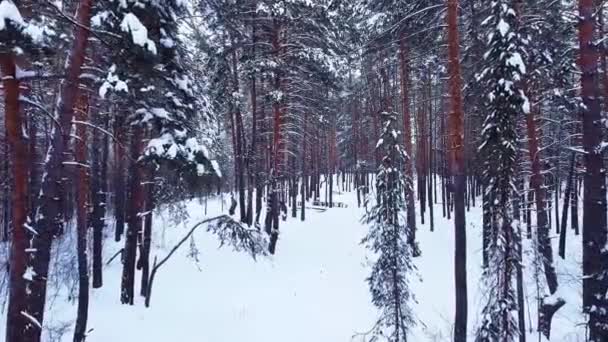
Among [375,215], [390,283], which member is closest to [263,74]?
[375,215]

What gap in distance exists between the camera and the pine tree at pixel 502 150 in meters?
8.26

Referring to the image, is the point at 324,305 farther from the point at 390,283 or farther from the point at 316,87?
the point at 316,87

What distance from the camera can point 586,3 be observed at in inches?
303

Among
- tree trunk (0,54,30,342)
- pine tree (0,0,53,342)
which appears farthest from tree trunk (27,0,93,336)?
tree trunk (0,54,30,342)

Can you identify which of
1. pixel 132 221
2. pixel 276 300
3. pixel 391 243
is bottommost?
pixel 276 300

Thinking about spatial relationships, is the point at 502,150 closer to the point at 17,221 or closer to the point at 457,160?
the point at 457,160

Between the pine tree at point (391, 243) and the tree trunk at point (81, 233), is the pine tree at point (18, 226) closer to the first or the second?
the tree trunk at point (81, 233)

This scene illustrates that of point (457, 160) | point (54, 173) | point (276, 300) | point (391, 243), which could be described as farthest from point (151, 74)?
point (276, 300)

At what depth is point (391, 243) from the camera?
32.0 feet

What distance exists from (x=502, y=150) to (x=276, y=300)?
795 cm

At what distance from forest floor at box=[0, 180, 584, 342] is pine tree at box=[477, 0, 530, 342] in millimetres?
1944

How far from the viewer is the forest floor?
10758 mm

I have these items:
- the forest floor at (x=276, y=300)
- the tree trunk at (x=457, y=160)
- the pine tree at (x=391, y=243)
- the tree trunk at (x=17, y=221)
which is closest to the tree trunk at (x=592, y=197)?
the forest floor at (x=276, y=300)

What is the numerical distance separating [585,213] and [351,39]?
1122cm
